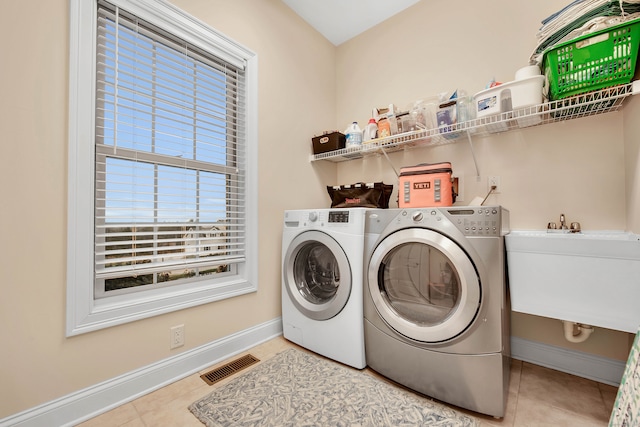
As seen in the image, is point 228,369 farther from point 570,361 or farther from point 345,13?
point 345,13

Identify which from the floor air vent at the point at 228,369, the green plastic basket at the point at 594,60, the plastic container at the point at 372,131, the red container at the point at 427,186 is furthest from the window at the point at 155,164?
the green plastic basket at the point at 594,60

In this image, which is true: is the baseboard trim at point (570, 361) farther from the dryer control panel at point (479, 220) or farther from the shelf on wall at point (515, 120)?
the shelf on wall at point (515, 120)

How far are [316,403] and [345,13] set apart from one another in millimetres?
2906

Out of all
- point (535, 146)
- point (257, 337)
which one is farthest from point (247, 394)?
point (535, 146)

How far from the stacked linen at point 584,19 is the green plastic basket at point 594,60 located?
5 cm

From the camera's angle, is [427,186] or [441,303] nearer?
[441,303]

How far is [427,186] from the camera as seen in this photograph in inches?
65.2

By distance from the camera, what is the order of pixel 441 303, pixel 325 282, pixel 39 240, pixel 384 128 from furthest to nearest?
pixel 384 128
pixel 325 282
pixel 441 303
pixel 39 240

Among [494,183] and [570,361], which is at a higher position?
[494,183]

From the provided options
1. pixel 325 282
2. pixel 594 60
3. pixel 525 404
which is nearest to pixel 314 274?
pixel 325 282

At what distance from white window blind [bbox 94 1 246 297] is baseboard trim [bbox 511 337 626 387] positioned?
6.55ft

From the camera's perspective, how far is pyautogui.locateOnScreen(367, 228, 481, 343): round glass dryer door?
1252mm

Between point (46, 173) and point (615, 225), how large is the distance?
113 inches

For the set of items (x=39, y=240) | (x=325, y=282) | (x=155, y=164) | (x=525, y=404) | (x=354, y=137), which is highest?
(x=354, y=137)
